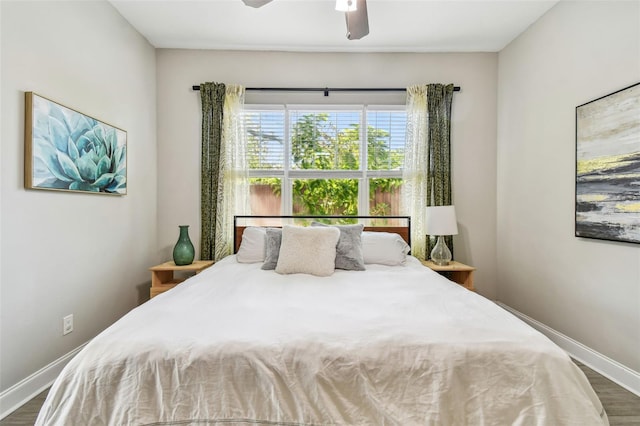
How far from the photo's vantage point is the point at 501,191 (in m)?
3.35

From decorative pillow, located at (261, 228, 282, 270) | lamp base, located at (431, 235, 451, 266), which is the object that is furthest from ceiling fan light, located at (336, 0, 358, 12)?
lamp base, located at (431, 235, 451, 266)

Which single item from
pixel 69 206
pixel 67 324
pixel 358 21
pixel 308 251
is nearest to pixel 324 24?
pixel 358 21

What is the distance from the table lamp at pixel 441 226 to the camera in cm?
295

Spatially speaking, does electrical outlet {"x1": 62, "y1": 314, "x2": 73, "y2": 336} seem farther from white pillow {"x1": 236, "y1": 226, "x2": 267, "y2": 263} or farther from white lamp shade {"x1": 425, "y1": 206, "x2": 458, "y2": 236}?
white lamp shade {"x1": 425, "y1": 206, "x2": 458, "y2": 236}

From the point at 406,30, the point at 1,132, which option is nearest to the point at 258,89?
the point at 406,30

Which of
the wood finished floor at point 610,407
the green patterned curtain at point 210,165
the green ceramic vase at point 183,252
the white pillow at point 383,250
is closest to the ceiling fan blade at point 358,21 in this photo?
the white pillow at point 383,250

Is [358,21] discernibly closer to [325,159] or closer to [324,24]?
[324,24]

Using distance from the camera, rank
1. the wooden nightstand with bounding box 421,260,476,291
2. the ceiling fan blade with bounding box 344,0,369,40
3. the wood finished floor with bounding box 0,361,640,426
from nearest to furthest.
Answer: the wood finished floor with bounding box 0,361,640,426
the ceiling fan blade with bounding box 344,0,369,40
the wooden nightstand with bounding box 421,260,476,291

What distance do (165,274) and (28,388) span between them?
123cm

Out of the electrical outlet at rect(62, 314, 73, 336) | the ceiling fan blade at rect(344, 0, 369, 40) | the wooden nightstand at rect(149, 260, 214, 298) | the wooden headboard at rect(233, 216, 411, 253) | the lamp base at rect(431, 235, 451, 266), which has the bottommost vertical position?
the electrical outlet at rect(62, 314, 73, 336)

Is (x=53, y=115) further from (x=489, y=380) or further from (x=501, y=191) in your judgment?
(x=501, y=191)

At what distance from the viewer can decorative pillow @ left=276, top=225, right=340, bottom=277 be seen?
7.87 feet

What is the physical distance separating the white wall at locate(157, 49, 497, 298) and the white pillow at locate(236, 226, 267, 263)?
0.79m

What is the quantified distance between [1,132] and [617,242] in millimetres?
3789
